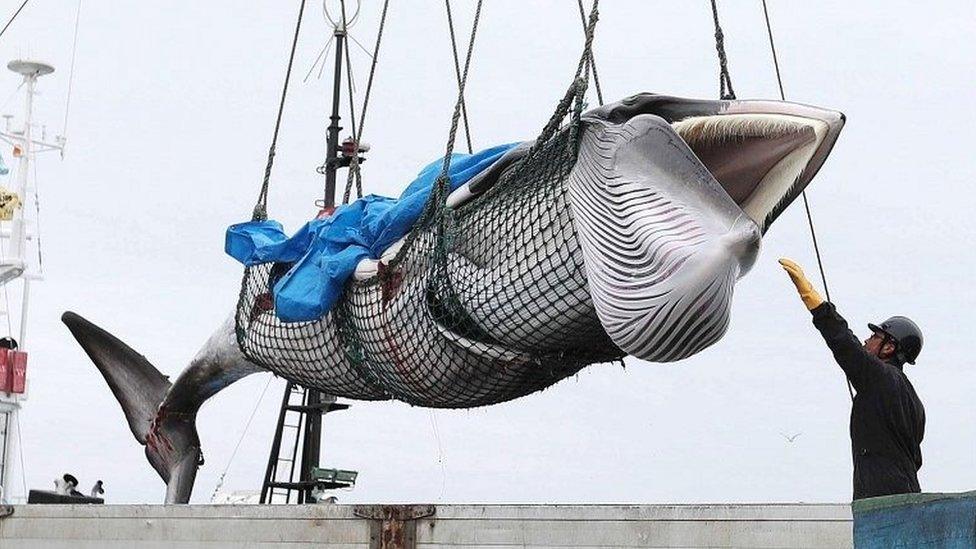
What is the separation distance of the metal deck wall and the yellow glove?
2.15 ft

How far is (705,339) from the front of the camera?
18.2 feet

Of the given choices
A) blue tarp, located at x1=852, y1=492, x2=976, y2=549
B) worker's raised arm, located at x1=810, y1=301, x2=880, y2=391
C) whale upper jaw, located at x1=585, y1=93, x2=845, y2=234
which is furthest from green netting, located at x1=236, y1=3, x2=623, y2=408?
blue tarp, located at x1=852, y1=492, x2=976, y2=549

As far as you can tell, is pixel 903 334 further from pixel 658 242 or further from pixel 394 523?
pixel 394 523

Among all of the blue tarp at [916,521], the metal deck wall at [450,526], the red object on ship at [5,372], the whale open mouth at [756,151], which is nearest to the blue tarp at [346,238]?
the metal deck wall at [450,526]

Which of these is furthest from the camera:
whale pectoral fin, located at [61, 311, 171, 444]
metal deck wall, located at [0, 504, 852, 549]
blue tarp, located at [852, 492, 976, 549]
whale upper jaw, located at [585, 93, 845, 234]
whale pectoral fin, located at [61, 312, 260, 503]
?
whale pectoral fin, located at [61, 311, 171, 444]

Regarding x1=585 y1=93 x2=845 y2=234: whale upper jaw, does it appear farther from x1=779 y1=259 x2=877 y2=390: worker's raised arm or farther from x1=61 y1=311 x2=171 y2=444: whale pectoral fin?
x1=61 y1=311 x2=171 y2=444: whale pectoral fin

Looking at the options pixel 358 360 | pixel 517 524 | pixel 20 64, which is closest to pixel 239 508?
pixel 358 360

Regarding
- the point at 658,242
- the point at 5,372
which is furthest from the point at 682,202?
the point at 5,372

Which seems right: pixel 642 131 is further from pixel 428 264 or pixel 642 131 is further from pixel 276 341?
pixel 276 341

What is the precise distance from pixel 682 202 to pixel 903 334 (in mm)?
893

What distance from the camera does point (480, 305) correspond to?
628 centimetres

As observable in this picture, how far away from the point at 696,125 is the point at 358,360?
216cm

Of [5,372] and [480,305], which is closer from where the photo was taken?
[480,305]

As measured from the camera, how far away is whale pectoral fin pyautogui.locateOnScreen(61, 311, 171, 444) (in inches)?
381
